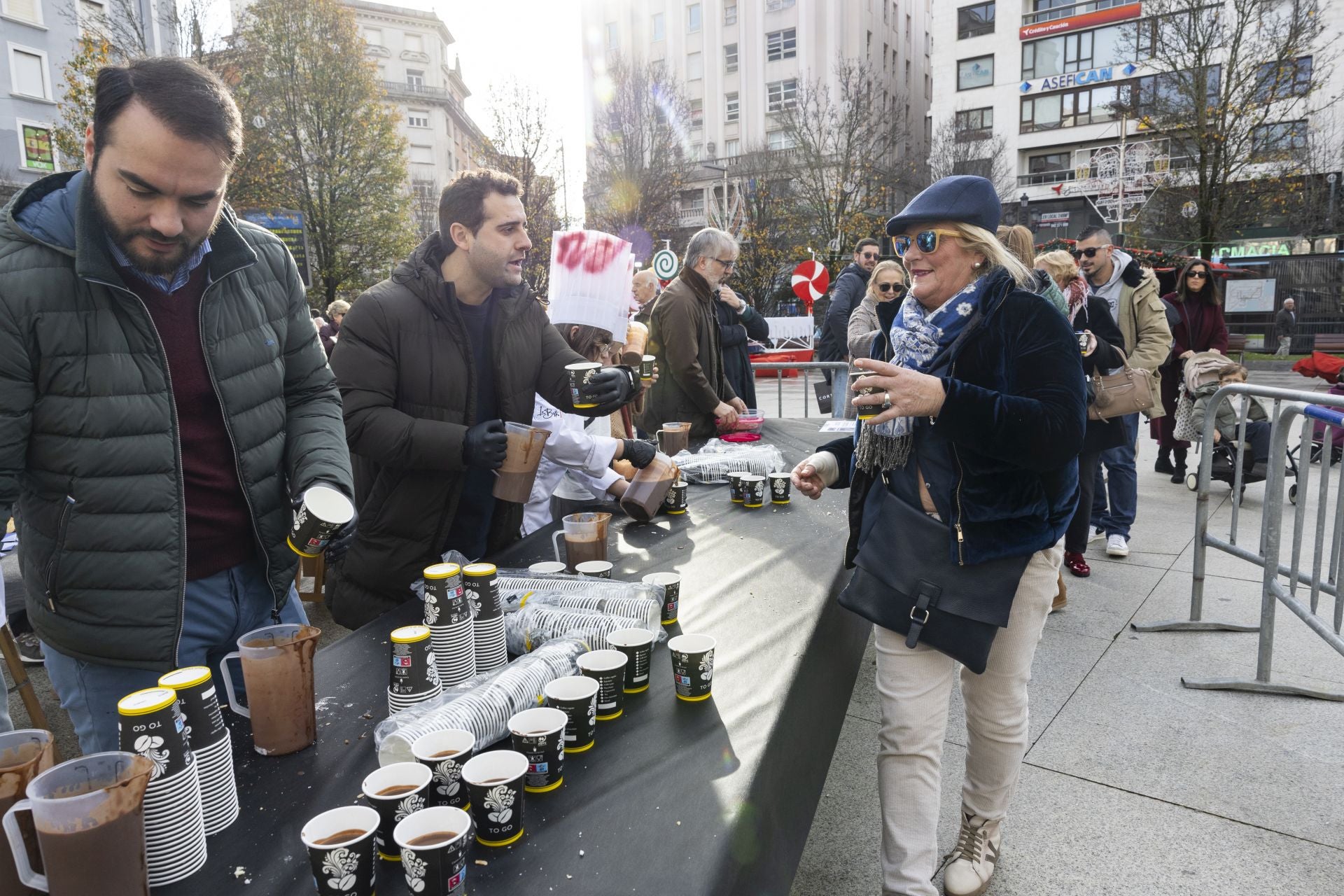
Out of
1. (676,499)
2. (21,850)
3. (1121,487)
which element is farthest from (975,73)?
(21,850)

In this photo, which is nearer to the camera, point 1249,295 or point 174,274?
point 174,274

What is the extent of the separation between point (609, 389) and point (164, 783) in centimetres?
179

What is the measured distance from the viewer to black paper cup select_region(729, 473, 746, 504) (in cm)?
348

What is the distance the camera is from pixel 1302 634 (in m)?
4.11

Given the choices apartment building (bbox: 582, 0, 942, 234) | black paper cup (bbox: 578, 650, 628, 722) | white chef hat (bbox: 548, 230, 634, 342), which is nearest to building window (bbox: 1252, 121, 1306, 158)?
apartment building (bbox: 582, 0, 942, 234)

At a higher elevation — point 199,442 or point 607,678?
point 199,442

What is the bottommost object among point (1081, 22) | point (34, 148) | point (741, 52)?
point (34, 148)

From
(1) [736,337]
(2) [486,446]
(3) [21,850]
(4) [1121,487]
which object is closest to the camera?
(3) [21,850]

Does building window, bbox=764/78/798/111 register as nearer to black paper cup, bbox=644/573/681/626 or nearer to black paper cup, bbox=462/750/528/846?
black paper cup, bbox=644/573/681/626

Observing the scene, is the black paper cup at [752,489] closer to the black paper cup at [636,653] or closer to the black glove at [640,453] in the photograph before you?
the black glove at [640,453]

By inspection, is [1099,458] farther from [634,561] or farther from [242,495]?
[242,495]

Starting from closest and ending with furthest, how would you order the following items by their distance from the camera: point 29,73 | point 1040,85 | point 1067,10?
point 29,73 < point 1067,10 < point 1040,85

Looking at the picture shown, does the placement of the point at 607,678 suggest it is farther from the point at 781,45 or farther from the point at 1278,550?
the point at 781,45

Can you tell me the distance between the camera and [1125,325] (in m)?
5.46
